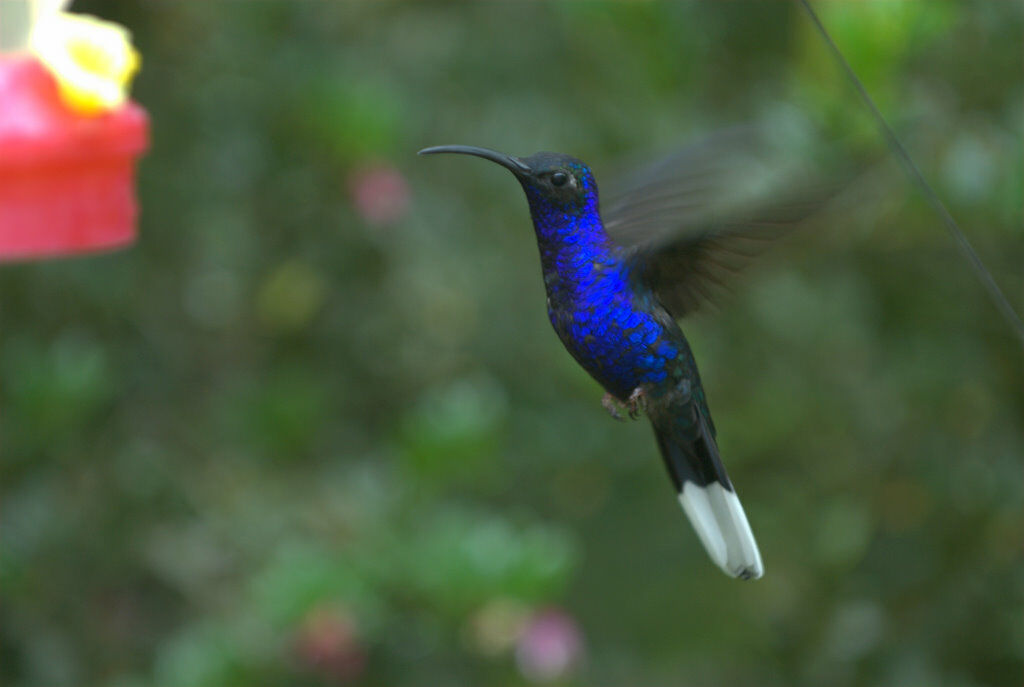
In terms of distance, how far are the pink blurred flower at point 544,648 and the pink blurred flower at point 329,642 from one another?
0.83 feet

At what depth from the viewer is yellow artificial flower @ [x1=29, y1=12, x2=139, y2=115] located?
142 centimetres

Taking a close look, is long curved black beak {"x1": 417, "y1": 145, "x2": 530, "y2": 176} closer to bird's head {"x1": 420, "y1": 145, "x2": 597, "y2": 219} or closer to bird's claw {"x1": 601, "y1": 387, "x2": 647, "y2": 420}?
bird's head {"x1": 420, "y1": 145, "x2": 597, "y2": 219}

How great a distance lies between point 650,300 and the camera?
3.65ft

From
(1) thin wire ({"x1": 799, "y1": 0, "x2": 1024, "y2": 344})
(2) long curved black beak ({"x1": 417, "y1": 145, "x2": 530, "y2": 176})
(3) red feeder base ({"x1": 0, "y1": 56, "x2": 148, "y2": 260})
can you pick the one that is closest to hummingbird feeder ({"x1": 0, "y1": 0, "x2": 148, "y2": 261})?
(3) red feeder base ({"x1": 0, "y1": 56, "x2": 148, "y2": 260})

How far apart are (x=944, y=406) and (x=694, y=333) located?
51 cm

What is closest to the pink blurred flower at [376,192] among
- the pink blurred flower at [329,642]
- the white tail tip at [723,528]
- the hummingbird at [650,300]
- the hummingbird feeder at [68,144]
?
the pink blurred flower at [329,642]

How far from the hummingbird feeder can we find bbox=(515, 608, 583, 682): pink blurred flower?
3.01 ft

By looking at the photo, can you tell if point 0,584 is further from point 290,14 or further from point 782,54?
point 782,54

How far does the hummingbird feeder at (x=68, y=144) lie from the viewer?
1.37 m

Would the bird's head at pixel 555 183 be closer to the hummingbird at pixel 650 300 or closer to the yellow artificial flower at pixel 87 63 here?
the hummingbird at pixel 650 300

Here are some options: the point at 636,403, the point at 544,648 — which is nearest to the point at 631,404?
the point at 636,403

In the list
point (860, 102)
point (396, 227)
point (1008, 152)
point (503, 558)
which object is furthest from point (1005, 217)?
point (396, 227)

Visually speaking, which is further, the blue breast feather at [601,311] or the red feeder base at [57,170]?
the red feeder base at [57,170]

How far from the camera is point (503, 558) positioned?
1.95 meters
